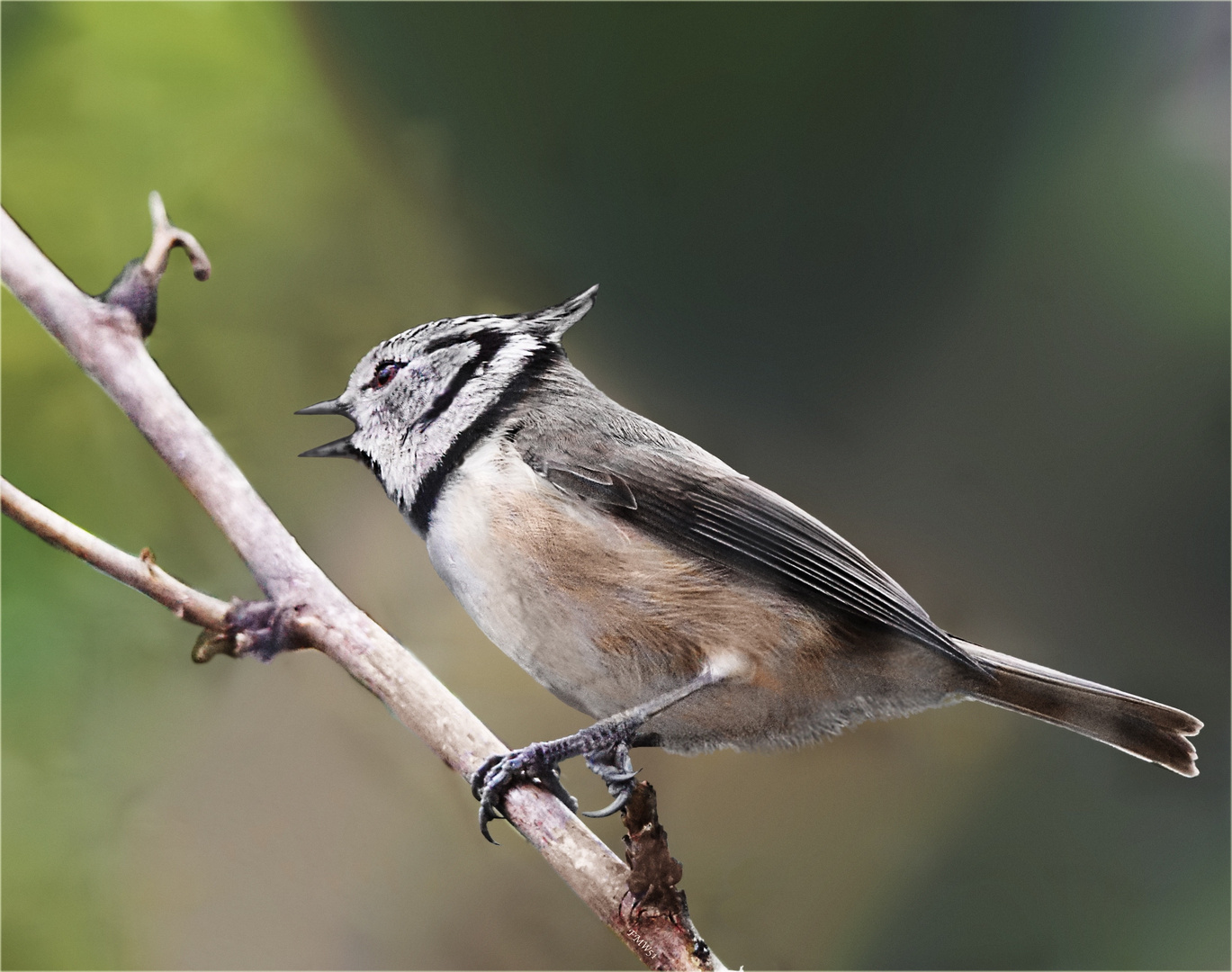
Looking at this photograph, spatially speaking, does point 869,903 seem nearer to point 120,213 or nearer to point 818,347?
point 818,347

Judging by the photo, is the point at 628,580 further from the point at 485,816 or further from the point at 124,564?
the point at 124,564

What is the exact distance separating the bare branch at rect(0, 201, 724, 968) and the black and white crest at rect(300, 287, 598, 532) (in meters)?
0.14

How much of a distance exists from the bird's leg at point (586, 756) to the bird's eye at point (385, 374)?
53 cm

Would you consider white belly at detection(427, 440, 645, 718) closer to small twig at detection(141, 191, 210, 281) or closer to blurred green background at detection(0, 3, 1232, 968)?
blurred green background at detection(0, 3, 1232, 968)

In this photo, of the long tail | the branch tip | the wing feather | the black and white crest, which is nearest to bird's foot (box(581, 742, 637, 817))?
the wing feather

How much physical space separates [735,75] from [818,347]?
1.51ft

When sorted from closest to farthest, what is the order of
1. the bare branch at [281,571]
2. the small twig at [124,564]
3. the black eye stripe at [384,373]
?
1. the bare branch at [281,571]
2. the small twig at [124,564]
3. the black eye stripe at [384,373]

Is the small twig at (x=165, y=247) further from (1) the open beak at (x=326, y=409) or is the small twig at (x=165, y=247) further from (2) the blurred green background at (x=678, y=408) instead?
(1) the open beak at (x=326, y=409)

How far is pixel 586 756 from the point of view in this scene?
1310 mm

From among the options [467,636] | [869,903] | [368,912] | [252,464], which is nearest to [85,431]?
[252,464]

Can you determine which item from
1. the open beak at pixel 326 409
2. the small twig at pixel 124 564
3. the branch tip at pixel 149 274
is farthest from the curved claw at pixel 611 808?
the branch tip at pixel 149 274

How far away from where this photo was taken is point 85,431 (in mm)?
1482

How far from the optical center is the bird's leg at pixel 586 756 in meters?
1.26

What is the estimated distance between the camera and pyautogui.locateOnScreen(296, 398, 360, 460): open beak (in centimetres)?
145
